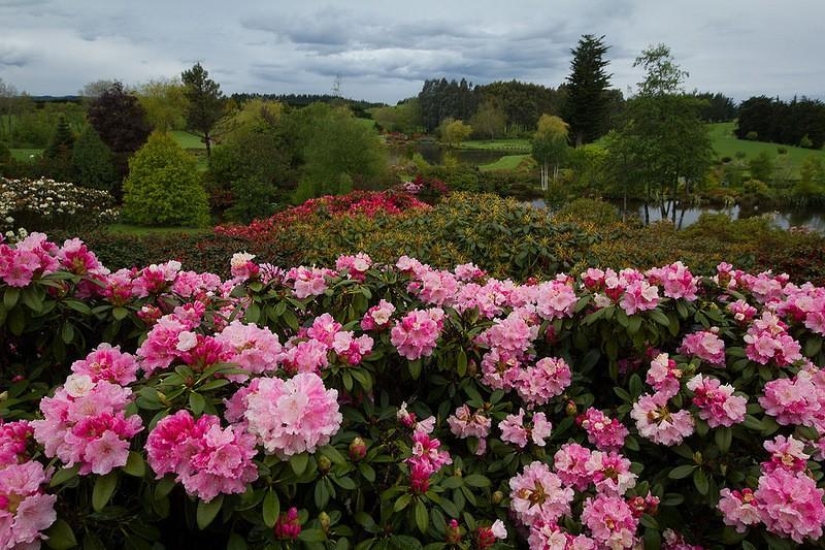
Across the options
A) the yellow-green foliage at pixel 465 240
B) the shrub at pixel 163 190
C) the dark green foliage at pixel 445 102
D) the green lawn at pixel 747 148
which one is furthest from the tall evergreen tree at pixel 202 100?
the dark green foliage at pixel 445 102

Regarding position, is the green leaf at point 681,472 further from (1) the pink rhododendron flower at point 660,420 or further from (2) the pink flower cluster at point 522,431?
(2) the pink flower cluster at point 522,431

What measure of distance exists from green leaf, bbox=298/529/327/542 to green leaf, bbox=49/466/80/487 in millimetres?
462

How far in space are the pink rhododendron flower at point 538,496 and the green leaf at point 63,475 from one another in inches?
43.7

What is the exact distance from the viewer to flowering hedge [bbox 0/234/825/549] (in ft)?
3.48

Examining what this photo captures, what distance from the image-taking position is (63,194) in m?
10.1

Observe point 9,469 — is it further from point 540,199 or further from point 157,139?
point 540,199

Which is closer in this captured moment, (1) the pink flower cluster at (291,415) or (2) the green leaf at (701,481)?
(1) the pink flower cluster at (291,415)

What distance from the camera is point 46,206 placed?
352 inches

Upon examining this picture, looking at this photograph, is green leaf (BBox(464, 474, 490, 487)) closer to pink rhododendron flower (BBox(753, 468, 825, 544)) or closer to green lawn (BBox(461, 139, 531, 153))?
pink rhododendron flower (BBox(753, 468, 825, 544))

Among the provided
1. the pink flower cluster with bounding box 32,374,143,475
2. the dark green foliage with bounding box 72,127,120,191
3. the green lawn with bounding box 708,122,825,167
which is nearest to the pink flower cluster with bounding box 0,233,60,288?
the pink flower cluster with bounding box 32,374,143,475

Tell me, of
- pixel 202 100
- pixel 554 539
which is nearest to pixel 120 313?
pixel 554 539

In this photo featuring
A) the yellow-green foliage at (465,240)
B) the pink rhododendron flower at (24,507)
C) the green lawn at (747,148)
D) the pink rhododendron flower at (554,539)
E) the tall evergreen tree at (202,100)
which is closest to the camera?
the pink rhododendron flower at (24,507)

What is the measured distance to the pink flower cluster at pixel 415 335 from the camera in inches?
62.6

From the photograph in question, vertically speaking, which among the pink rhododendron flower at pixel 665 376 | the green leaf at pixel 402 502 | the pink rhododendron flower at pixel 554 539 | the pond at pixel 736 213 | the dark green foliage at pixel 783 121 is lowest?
the pond at pixel 736 213
